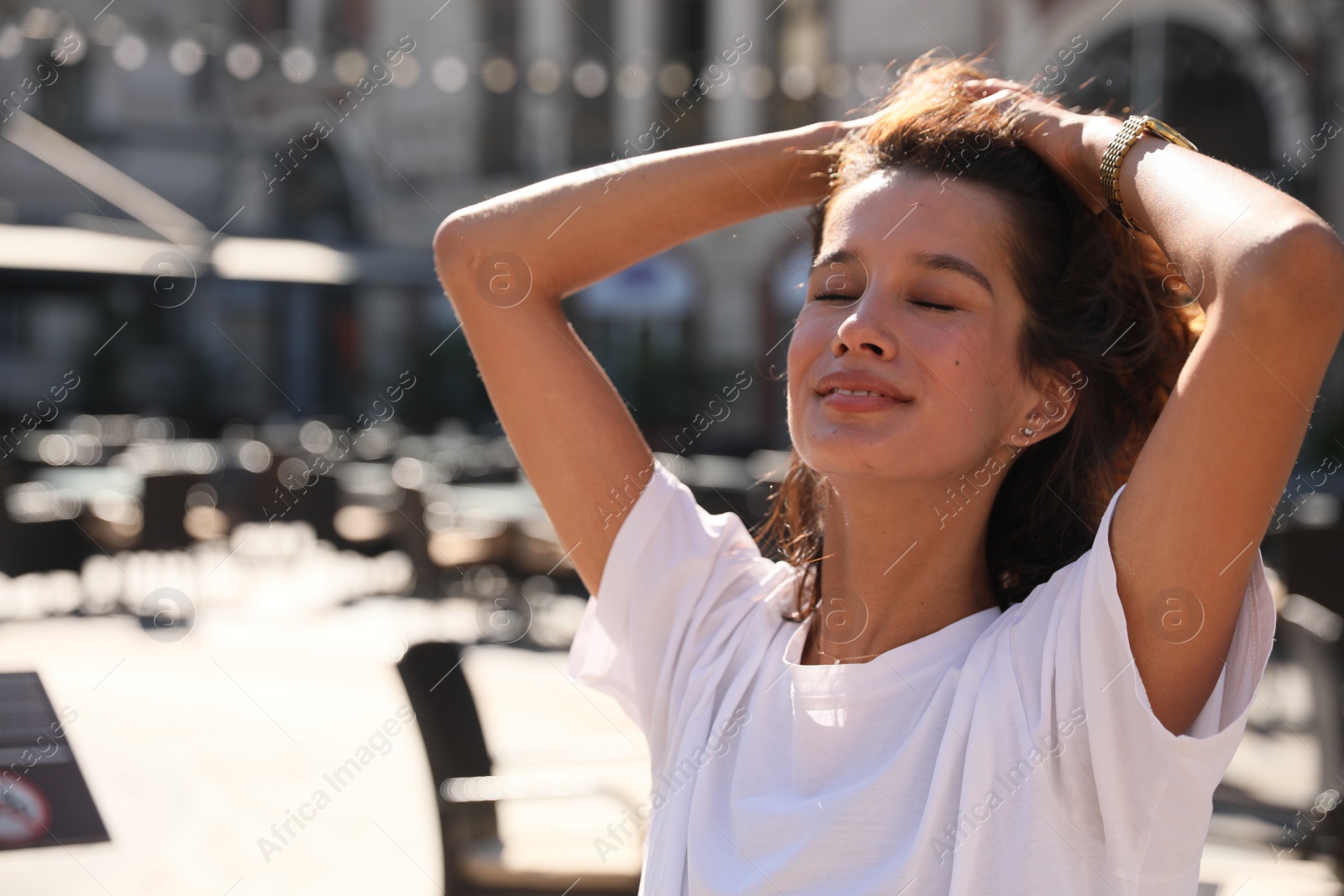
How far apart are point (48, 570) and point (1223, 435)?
744 centimetres

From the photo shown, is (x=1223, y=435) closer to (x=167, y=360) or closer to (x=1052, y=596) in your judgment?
(x=1052, y=596)

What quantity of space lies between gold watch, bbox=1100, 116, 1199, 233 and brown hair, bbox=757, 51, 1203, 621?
0.44 feet

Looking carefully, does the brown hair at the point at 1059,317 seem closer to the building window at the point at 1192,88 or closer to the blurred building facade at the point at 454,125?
the blurred building facade at the point at 454,125

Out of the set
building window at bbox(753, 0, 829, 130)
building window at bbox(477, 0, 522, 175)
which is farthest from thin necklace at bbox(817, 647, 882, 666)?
building window at bbox(477, 0, 522, 175)

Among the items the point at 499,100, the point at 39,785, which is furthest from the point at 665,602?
the point at 499,100

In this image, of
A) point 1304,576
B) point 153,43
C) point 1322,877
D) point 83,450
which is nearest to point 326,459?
point 83,450

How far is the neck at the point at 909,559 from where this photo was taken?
4.91ft

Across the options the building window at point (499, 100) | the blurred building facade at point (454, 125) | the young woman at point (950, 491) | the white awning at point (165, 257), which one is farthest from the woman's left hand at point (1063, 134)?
the building window at point (499, 100)

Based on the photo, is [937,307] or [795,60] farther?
[795,60]

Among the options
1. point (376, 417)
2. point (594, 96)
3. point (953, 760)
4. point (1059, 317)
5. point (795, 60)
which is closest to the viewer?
point (953, 760)

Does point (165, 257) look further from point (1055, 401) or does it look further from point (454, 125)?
point (454, 125)

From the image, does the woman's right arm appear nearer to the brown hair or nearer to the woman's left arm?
the brown hair

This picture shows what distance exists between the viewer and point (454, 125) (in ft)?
66.4

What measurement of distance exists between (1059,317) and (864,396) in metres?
0.29
